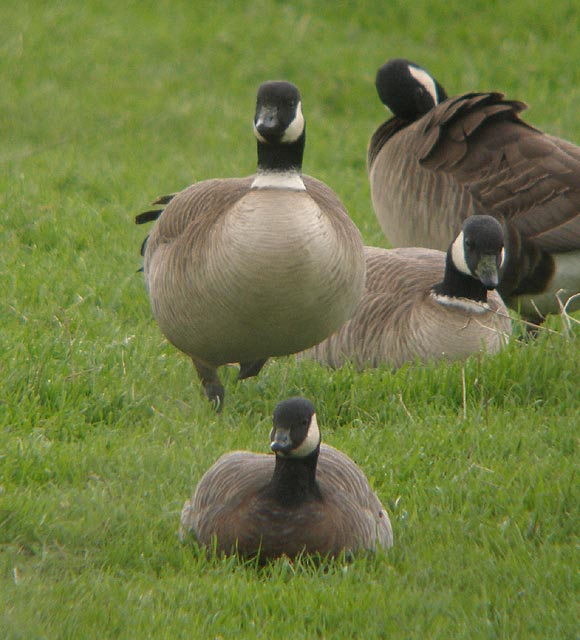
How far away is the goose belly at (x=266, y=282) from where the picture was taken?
5.28 meters

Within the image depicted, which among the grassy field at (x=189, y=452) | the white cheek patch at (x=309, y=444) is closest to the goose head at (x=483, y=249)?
the grassy field at (x=189, y=452)

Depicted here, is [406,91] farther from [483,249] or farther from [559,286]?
[483,249]

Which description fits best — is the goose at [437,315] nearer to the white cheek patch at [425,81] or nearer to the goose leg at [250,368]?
the goose leg at [250,368]

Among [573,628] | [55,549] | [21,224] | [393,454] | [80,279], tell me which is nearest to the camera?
[573,628]

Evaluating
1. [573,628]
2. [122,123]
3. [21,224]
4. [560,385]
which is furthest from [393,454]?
[122,123]

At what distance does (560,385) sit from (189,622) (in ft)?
9.67

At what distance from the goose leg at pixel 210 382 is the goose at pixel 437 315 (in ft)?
3.31

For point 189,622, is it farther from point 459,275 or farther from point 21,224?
point 21,224

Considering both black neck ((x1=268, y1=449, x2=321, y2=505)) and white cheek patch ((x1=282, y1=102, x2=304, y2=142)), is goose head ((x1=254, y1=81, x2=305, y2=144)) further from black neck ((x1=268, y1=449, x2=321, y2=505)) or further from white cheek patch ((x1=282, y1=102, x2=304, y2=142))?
black neck ((x1=268, y1=449, x2=321, y2=505))

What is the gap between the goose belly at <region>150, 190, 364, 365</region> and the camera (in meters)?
5.28

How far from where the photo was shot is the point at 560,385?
6.13m

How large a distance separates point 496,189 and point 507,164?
192 mm

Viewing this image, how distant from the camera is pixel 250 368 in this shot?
633 centimetres

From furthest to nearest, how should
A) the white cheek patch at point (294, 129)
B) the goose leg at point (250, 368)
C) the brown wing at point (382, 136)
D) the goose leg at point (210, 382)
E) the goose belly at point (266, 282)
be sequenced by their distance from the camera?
the brown wing at point (382, 136), the goose leg at point (250, 368), the goose leg at point (210, 382), the white cheek patch at point (294, 129), the goose belly at point (266, 282)
